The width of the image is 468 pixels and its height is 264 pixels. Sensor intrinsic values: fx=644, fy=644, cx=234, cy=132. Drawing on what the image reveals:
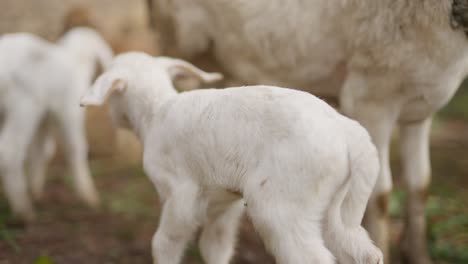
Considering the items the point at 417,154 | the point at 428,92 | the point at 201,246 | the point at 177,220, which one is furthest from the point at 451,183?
the point at 177,220

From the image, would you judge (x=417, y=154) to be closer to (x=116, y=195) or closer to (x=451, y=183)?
(x=451, y=183)

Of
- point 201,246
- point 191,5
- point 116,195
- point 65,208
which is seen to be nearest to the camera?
point 201,246

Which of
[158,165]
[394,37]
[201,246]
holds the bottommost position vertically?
[201,246]

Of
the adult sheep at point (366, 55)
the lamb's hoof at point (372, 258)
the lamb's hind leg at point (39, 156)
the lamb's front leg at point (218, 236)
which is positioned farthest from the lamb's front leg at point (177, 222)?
the lamb's hind leg at point (39, 156)

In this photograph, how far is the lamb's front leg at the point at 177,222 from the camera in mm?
2314

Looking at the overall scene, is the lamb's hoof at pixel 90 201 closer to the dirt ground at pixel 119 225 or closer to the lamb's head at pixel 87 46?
the dirt ground at pixel 119 225

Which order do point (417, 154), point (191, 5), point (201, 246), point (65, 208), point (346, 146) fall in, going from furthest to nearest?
point (65, 208), point (191, 5), point (417, 154), point (201, 246), point (346, 146)

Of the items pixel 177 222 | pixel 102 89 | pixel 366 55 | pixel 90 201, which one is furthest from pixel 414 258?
pixel 90 201

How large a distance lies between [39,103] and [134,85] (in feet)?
4.04

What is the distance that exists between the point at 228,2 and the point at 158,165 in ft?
4.08

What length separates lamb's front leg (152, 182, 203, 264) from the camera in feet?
7.59

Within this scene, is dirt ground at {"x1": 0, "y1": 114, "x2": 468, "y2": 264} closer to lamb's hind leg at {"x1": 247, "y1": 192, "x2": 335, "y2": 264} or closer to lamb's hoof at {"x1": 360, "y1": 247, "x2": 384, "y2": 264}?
lamb's hind leg at {"x1": 247, "y1": 192, "x2": 335, "y2": 264}

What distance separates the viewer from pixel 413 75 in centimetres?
272

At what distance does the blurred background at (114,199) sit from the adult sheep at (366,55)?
21.2 inches
